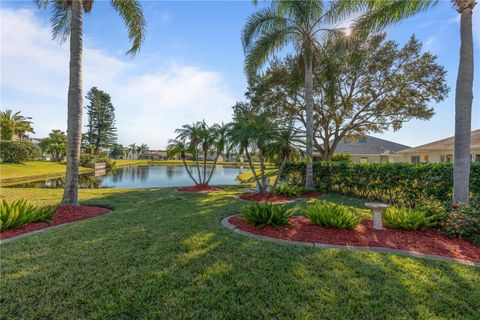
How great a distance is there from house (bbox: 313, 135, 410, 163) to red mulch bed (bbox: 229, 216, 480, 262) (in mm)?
23090

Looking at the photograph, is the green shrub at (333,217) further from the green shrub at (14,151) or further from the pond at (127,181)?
the green shrub at (14,151)

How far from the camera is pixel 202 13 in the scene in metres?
8.45

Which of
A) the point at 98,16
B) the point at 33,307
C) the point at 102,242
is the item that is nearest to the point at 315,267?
the point at 33,307

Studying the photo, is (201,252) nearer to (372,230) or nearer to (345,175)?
(372,230)

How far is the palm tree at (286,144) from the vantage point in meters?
9.12

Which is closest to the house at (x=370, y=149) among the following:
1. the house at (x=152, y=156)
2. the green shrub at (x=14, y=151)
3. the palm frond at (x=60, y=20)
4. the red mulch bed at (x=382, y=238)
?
the red mulch bed at (x=382, y=238)

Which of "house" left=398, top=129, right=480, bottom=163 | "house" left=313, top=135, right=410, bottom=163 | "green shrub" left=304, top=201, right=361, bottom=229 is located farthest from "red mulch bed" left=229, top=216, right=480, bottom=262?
"house" left=313, top=135, right=410, bottom=163

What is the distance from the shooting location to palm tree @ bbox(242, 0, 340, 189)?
10.6 metres

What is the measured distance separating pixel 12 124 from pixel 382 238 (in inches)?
1691

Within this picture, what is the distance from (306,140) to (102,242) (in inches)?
332

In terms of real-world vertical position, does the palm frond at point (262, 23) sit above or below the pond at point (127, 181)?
above

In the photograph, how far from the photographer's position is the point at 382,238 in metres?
4.48

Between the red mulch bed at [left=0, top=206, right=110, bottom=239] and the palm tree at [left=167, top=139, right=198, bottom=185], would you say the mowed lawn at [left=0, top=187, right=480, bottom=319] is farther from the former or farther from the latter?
the palm tree at [left=167, top=139, right=198, bottom=185]

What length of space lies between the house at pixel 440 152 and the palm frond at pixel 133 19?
62.2 feet
